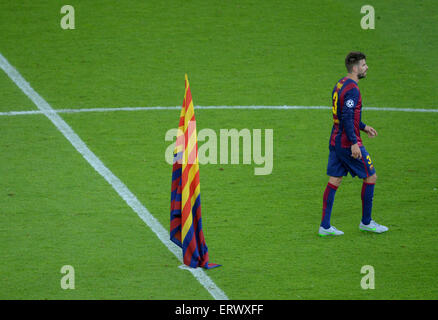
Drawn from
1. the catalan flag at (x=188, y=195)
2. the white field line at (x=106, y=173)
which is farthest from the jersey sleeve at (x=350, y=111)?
the white field line at (x=106, y=173)

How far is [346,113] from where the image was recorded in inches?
298

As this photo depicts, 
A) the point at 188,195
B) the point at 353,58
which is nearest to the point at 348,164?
the point at 353,58

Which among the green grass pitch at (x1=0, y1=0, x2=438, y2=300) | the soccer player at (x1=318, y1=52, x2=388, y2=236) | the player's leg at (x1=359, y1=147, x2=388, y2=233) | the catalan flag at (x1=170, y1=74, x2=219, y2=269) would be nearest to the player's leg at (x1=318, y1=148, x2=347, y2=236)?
the soccer player at (x1=318, y1=52, x2=388, y2=236)

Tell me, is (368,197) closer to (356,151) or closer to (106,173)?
(356,151)

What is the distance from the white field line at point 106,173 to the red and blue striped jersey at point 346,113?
2.08 m

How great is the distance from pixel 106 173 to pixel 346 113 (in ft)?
11.5

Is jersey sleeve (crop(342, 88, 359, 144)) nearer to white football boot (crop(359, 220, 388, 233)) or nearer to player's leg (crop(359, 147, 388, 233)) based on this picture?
player's leg (crop(359, 147, 388, 233))

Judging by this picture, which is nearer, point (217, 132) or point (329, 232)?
point (329, 232)

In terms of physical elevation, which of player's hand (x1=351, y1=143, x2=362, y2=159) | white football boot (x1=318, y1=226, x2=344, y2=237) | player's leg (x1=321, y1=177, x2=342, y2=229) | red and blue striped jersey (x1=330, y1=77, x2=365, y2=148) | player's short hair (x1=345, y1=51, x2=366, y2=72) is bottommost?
white football boot (x1=318, y1=226, x2=344, y2=237)

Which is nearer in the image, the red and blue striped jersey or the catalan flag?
the catalan flag

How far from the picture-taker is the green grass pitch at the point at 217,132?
276 inches

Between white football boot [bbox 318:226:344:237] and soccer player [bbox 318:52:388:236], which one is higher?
soccer player [bbox 318:52:388:236]

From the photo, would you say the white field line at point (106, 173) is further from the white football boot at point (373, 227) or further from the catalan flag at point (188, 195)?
the white football boot at point (373, 227)

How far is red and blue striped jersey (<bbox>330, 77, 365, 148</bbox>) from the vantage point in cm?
755
